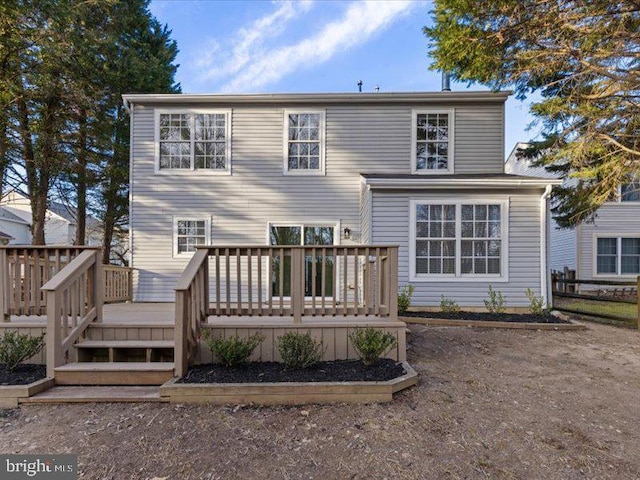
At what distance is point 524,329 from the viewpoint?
6.43 metres

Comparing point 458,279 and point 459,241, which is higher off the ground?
point 459,241

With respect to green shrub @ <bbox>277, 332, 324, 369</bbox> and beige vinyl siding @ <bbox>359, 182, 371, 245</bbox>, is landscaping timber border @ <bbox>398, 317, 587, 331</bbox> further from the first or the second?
green shrub @ <bbox>277, 332, 324, 369</bbox>

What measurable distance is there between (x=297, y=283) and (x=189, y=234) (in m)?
5.95

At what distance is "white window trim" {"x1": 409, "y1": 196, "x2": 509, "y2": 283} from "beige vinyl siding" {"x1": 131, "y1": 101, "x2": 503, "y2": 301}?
167 cm

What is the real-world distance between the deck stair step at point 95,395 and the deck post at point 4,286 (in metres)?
1.44

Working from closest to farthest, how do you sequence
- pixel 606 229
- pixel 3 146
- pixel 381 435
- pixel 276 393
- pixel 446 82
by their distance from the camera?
1. pixel 381 435
2. pixel 276 393
3. pixel 446 82
4. pixel 3 146
5. pixel 606 229

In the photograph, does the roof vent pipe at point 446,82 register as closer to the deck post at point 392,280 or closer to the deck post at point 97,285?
the deck post at point 392,280

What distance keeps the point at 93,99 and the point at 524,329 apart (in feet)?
46.3

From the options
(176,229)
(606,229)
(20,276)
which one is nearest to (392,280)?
(20,276)

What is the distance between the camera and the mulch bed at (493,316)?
6816 mm

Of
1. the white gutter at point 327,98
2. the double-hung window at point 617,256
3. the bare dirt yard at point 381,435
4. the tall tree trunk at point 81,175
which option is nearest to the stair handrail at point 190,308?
the bare dirt yard at point 381,435

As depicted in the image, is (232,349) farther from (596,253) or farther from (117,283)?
(596,253)

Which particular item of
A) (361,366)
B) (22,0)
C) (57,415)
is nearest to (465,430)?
(361,366)

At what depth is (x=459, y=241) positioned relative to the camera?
25.2ft
